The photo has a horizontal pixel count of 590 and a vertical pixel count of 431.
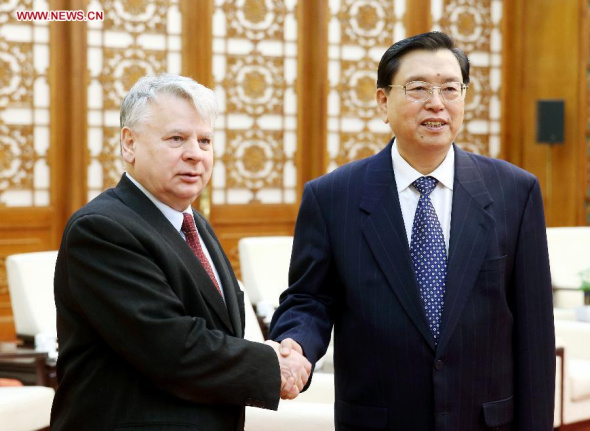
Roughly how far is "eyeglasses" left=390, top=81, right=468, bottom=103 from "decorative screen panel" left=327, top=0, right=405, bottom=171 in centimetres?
523

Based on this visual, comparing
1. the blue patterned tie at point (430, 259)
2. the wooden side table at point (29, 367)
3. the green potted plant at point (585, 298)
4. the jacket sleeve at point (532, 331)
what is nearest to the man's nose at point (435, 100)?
the blue patterned tie at point (430, 259)

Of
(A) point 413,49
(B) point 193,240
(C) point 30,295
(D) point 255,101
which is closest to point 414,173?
(A) point 413,49

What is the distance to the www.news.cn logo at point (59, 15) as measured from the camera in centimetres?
638

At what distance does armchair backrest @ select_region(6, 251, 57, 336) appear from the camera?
423 centimetres

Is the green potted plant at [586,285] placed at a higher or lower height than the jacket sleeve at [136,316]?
lower

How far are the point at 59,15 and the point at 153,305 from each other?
518cm

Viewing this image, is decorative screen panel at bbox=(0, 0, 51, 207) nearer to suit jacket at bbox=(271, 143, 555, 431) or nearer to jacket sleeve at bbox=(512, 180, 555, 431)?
suit jacket at bbox=(271, 143, 555, 431)

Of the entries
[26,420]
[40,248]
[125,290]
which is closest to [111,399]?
[125,290]

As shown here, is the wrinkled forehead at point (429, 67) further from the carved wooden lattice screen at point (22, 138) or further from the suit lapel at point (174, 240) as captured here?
the carved wooden lattice screen at point (22, 138)


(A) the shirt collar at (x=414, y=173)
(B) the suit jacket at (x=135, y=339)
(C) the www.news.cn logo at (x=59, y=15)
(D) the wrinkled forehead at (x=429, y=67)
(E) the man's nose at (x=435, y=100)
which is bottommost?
(B) the suit jacket at (x=135, y=339)

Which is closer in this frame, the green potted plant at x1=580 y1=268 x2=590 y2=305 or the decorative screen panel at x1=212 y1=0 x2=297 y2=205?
the green potted plant at x1=580 y1=268 x2=590 y2=305

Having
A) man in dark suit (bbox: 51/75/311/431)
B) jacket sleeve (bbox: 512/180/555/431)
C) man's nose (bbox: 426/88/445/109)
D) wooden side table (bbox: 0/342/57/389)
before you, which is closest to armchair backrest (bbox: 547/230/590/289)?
wooden side table (bbox: 0/342/57/389)

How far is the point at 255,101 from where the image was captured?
711 cm

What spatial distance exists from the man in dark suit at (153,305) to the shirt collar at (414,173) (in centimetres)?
48
